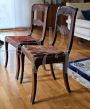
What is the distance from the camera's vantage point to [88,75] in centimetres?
244

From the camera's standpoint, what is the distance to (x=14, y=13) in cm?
554

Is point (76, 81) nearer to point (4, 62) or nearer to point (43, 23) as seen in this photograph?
point (43, 23)

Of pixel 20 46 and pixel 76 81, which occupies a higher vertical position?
pixel 20 46

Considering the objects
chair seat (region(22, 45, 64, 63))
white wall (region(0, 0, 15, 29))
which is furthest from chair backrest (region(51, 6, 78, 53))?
white wall (region(0, 0, 15, 29))

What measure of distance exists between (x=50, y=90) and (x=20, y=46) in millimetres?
613

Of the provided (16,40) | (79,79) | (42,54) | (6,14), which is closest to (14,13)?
(6,14)

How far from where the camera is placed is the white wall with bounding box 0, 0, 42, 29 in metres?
5.38

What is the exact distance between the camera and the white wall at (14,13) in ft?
17.7

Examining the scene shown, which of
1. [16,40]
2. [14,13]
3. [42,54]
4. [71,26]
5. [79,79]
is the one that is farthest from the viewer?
[14,13]

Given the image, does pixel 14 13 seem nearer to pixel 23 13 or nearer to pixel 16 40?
pixel 23 13

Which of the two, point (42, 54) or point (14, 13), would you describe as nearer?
point (42, 54)

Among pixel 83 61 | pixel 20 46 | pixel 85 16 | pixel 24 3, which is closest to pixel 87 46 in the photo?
pixel 85 16

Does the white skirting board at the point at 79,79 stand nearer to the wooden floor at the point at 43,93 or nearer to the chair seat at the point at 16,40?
the wooden floor at the point at 43,93

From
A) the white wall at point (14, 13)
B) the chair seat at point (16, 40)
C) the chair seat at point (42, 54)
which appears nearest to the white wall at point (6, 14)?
the white wall at point (14, 13)
